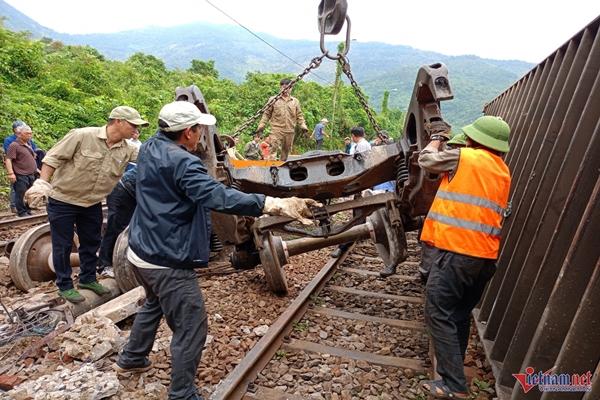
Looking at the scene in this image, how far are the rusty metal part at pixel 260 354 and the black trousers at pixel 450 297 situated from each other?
4.31 ft

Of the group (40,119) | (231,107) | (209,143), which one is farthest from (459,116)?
(209,143)

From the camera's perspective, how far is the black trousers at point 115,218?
4238 millimetres

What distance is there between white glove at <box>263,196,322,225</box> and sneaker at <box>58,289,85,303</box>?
276 cm

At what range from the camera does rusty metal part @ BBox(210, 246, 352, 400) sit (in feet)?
9.82

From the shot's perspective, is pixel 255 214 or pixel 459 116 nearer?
pixel 255 214

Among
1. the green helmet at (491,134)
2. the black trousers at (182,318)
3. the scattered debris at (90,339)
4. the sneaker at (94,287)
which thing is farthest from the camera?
the sneaker at (94,287)

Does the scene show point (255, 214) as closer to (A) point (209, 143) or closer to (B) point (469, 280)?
(B) point (469, 280)

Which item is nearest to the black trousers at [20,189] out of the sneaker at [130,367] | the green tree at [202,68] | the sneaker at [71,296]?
the sneaker at [71,296]

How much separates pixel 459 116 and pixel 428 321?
8606cm

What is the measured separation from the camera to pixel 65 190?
4344 millimetres

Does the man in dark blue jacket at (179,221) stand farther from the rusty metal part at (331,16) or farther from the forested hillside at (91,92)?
the forested hillside at (91,92)

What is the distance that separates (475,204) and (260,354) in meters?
1.95

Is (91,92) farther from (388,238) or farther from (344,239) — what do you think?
(388,238)

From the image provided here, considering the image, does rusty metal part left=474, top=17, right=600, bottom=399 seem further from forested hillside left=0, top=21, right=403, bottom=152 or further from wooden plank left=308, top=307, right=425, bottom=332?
forested hillside left=0, top=21, right=403, bottom=152
